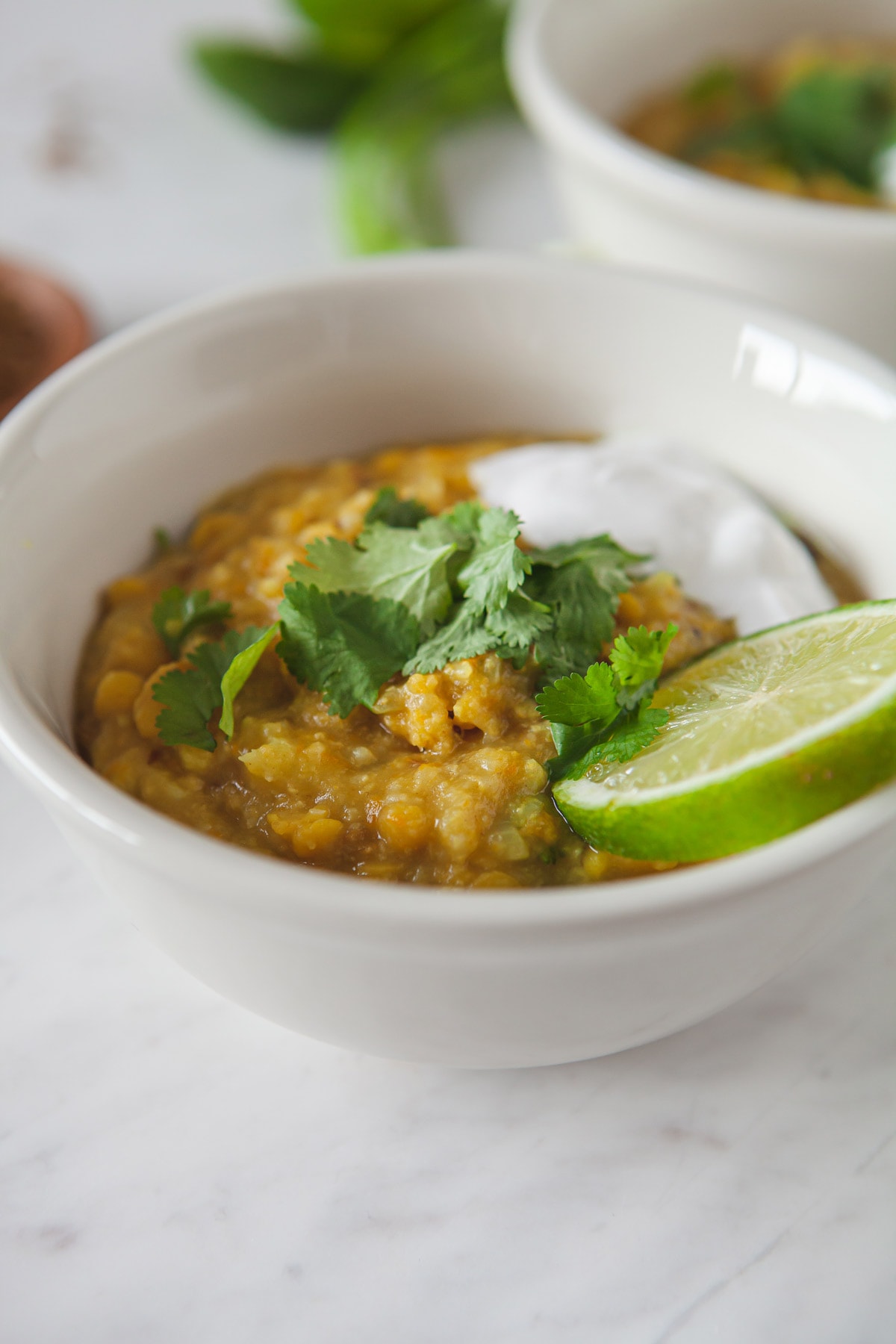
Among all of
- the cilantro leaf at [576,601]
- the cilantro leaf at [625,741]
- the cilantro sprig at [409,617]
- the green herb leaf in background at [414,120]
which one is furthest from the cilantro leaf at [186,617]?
the green herb leaf in background at [414,120]

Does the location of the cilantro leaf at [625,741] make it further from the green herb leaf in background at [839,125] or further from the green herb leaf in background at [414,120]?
the green herb leaf in background at [839,125]

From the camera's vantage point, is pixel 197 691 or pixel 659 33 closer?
pixel 197 691

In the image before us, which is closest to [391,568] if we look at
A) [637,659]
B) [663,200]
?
[637,659]

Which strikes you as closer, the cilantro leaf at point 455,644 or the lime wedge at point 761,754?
the lime wedge at point 761,754

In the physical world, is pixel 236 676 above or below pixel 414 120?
below

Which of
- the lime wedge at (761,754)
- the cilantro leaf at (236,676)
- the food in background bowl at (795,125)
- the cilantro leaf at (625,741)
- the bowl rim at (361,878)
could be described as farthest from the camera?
the food in background bowl at (795,125)

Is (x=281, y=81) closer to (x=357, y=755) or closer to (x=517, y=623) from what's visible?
(x=517, y=623)
